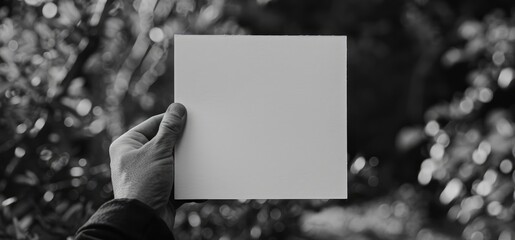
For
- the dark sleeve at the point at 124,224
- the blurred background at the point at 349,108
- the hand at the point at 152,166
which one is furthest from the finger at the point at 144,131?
the blurred background at the point at 349,108

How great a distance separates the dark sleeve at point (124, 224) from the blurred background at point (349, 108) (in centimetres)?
53

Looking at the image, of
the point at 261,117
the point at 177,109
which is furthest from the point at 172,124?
the point at 261,117

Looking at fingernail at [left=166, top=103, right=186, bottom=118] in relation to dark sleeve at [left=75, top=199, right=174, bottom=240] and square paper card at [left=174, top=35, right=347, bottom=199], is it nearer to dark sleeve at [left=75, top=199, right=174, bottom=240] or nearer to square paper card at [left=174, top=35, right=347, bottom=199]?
square paper card at [left=174, top=35, right=347, bottom=199]

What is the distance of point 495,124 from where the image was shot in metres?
1.54

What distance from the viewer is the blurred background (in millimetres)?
1317

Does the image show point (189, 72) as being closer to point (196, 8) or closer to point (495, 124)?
point (196, 8)

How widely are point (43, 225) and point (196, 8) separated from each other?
66 cm

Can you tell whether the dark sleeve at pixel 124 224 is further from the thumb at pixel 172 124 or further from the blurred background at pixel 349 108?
the blurred background at pixel 349 108

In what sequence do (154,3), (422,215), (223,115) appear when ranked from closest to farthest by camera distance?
(223,115) → (154,3) → (422,215)

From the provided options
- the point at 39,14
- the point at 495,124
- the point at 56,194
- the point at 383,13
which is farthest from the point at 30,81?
the point at 495,124

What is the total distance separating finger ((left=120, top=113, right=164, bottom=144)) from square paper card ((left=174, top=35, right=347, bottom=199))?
10 centimetres

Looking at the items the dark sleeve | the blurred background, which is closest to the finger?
the dark sleeve

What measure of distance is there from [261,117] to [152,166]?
0.65 ft

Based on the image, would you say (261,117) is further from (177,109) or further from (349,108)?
(349,108)
